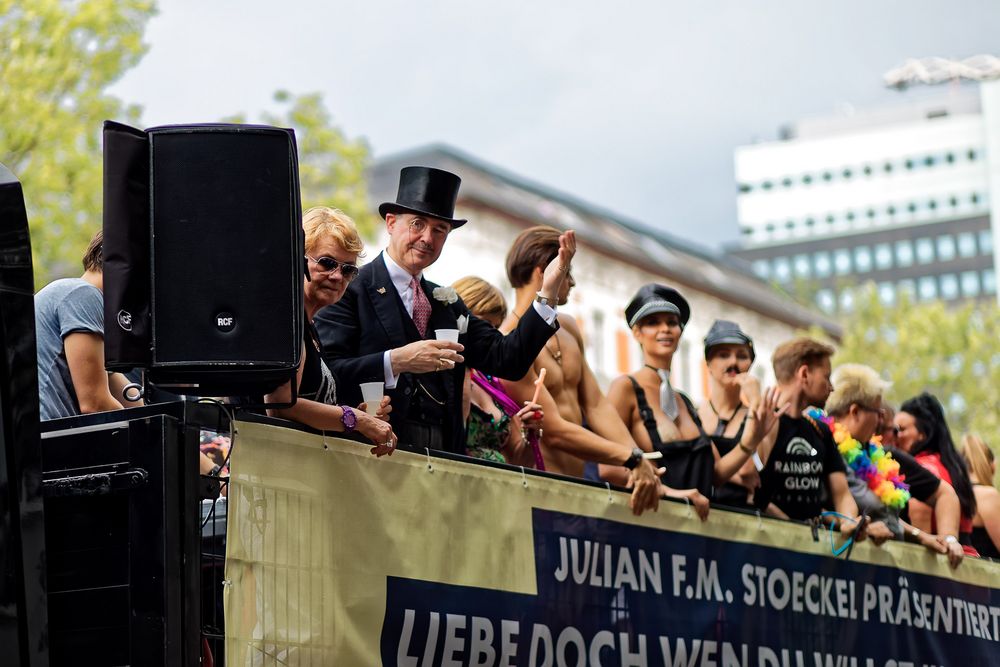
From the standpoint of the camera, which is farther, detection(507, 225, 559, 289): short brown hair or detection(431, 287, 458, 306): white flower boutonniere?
detection(507, 225, 559, 289): short brown hair

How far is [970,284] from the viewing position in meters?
112

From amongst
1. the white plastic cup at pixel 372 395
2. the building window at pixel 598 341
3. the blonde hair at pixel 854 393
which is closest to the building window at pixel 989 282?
the building window at pixel 598 341

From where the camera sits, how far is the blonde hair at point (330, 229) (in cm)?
529

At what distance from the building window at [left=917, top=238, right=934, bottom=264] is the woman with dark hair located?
4296 inches

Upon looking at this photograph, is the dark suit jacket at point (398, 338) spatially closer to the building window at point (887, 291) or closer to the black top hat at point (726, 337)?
the black top hat at point (726, 337)

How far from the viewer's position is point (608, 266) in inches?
2142

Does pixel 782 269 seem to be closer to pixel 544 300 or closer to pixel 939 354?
pixel 939 354

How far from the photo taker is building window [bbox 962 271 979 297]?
111 m

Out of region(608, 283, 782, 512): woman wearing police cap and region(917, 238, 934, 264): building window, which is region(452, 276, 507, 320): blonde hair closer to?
region(608, 283, 782, 512): woman wearing police cap

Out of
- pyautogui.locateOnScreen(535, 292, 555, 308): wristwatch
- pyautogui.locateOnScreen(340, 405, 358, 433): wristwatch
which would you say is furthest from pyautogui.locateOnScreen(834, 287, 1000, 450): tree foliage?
pyautogui.locateOnScreen(340, 405, 358, 433): wristwatch

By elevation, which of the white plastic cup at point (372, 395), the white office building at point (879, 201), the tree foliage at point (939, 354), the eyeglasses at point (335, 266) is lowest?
the white plastic cup at point (372, 395)

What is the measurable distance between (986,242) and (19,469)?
115 meters

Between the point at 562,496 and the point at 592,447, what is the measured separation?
947 millimetres

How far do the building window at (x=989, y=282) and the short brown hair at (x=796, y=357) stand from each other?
105350mm
